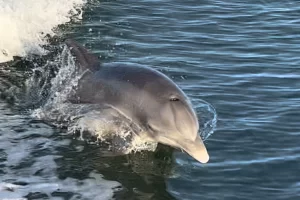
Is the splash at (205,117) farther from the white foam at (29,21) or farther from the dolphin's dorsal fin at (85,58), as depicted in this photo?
the white foam at (29,21)

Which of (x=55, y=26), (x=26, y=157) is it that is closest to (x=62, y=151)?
(x=26, y=157)

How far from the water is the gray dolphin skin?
0.50 m

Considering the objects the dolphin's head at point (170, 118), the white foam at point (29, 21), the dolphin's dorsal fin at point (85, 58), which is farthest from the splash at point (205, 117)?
the white foam at point (29, 21)

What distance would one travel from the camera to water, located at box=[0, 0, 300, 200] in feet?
25.1

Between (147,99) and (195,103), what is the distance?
200 centimetres

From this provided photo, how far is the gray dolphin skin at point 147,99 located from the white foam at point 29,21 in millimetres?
3511

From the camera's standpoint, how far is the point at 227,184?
7688 millimetres

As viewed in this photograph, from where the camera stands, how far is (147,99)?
26.4 feet

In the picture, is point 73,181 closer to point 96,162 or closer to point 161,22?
point 96,162

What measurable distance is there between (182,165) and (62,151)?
5.13 feet

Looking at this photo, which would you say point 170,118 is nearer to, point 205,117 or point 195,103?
point 205,117

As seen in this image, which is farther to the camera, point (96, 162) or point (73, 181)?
point (96, 162)

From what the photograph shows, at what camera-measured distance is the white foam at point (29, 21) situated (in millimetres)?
12500

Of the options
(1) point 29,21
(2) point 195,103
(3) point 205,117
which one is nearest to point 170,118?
(3) point 205,117
